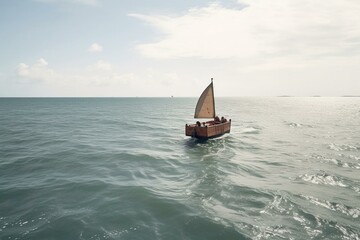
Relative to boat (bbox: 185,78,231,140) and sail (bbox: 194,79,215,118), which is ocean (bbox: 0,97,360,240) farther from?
sail (bbox: 194,79,215,118)

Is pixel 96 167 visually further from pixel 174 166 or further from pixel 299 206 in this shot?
pixel 299 206

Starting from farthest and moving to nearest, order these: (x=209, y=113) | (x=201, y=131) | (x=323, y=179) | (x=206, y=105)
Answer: (x=209, y=113) < (x=206, y=105) < (x=201, y=131) < (x=323, y=179)

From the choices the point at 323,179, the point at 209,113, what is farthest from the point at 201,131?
the point at 323,179

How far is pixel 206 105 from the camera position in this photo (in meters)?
36.9

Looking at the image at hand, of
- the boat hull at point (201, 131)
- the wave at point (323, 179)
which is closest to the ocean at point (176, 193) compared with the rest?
the wave at point (323, 179)

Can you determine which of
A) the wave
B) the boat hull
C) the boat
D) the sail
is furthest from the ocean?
the sail

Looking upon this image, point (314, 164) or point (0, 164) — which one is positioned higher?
point (0, 164)

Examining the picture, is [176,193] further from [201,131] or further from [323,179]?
[201,131]

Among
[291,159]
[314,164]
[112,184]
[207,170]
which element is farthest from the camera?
Answer: [291,159]

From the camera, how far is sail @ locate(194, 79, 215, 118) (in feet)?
120

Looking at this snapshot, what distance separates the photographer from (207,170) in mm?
21312

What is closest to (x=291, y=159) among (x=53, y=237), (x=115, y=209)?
(x=115, y=209)

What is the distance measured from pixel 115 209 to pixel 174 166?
9328mm

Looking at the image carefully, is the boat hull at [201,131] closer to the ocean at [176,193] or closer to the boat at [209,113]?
the boat at [209,113]
